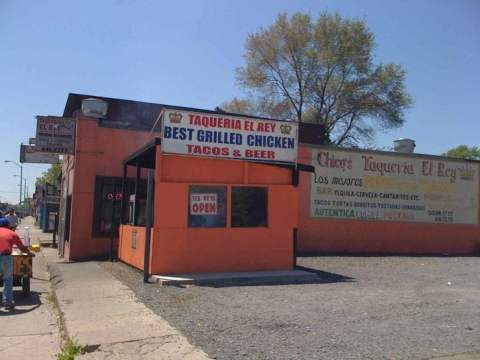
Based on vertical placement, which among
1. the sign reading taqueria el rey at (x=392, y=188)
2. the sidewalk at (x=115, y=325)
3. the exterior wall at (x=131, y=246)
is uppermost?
the sign reading taqueria el rey at (x=392, y=188)

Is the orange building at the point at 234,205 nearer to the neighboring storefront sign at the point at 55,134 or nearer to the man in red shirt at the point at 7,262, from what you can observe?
the neighboring storefront sign at the point at 55,134

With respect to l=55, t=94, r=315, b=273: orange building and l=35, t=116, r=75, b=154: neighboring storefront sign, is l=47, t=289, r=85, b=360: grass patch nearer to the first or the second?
l=55, t=94, r=315, b=273: orange building

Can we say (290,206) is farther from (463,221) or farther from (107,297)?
(463,221)

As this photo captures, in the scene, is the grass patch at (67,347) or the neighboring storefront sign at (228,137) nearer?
the grass patch at (67,347)

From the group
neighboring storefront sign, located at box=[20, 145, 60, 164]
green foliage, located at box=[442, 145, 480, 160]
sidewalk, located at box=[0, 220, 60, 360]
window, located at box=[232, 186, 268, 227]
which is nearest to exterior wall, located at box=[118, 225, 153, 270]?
window, located at box=[232, 186, 268, 227]

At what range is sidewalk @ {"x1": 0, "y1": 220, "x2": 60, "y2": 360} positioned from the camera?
7023mm

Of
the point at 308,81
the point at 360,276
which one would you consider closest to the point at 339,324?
the point at 360,276

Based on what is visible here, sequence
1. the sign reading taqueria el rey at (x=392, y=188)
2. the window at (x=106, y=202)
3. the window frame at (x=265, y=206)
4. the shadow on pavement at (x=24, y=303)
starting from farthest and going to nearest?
the sign reading taqueria el rey at (x=392, y=188) → the window at (x=106, y=202) → the window frame at (x=265, y=206) → the shadow on pavement at (x=24, y=303)

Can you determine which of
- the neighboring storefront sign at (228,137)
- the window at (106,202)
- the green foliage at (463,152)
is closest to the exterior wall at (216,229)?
the neighboring storefront sign at (228,137)

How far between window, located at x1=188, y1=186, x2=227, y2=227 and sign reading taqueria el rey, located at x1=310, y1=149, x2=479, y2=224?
24.3 ft

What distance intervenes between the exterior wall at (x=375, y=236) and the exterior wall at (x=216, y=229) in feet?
19.4

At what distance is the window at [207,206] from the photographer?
13281 millimetres

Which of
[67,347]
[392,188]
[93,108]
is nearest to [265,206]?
[67,347]

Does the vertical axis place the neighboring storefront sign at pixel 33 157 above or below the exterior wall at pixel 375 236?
above
